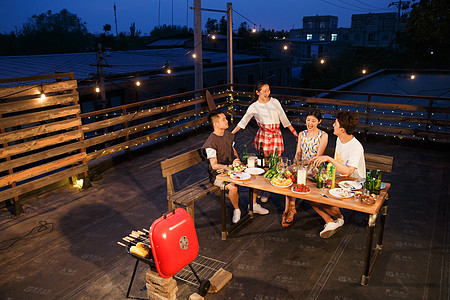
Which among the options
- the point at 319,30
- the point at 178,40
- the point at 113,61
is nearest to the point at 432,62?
the point at 178,40

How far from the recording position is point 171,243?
119 inches

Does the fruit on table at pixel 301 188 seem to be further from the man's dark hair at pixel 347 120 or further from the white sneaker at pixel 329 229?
the white sneaker at pixel 329 229

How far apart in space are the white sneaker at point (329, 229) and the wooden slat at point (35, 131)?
4.20 m

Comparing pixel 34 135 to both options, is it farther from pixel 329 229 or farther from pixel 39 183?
pixel 329 229

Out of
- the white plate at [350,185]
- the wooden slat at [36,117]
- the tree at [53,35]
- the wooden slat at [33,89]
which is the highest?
the tree at [53,35]

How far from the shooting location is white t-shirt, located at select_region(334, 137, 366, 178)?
155 inches

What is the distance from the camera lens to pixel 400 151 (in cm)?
772

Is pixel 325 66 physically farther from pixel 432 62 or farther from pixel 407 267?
pixel 407 267

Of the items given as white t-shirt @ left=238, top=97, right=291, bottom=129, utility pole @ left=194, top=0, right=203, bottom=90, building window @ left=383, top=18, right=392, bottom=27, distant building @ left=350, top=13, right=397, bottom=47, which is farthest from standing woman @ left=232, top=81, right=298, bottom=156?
building window @ left=383, top=18, right=392, bottom=27

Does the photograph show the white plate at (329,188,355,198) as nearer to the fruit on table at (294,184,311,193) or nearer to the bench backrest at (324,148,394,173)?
the fruit on table at (294,184,311,193)

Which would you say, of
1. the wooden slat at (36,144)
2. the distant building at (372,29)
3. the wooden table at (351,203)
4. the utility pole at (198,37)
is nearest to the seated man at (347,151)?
the wooden table at (351,203)

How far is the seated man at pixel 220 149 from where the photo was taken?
15.0 ft

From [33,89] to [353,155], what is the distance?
4447 mm

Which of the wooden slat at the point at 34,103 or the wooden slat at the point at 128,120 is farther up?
the wooden slat at the point at 34,103
